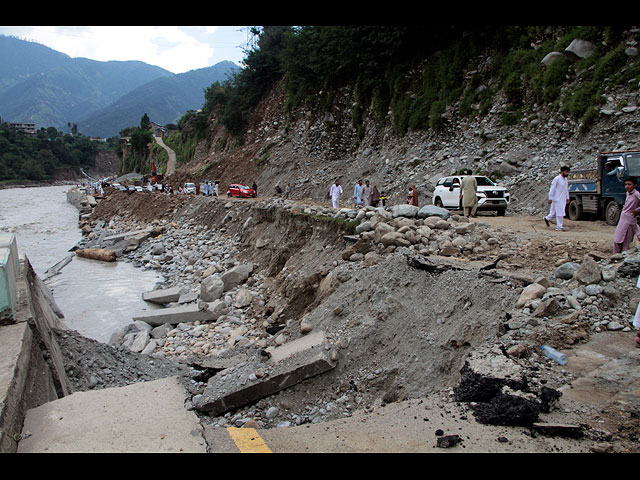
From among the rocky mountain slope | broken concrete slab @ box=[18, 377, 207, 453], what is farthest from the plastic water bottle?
broken concrete slab @ box=[18, 377, 207, 453]

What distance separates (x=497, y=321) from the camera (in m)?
4.80

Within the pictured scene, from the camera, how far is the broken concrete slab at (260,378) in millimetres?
5180

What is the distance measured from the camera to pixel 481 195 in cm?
1345

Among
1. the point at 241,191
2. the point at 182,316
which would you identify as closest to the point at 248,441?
the point at 182,316

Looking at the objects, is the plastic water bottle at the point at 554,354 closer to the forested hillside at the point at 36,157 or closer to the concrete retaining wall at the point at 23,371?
the concrete retaining wall at the point at 23,371

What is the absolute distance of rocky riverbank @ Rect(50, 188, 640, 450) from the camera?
4.14 meters

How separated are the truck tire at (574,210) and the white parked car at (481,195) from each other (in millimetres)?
1963

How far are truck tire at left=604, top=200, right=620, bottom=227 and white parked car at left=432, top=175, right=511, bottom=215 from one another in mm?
3076

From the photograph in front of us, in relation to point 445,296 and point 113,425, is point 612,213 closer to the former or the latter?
point 445,296
